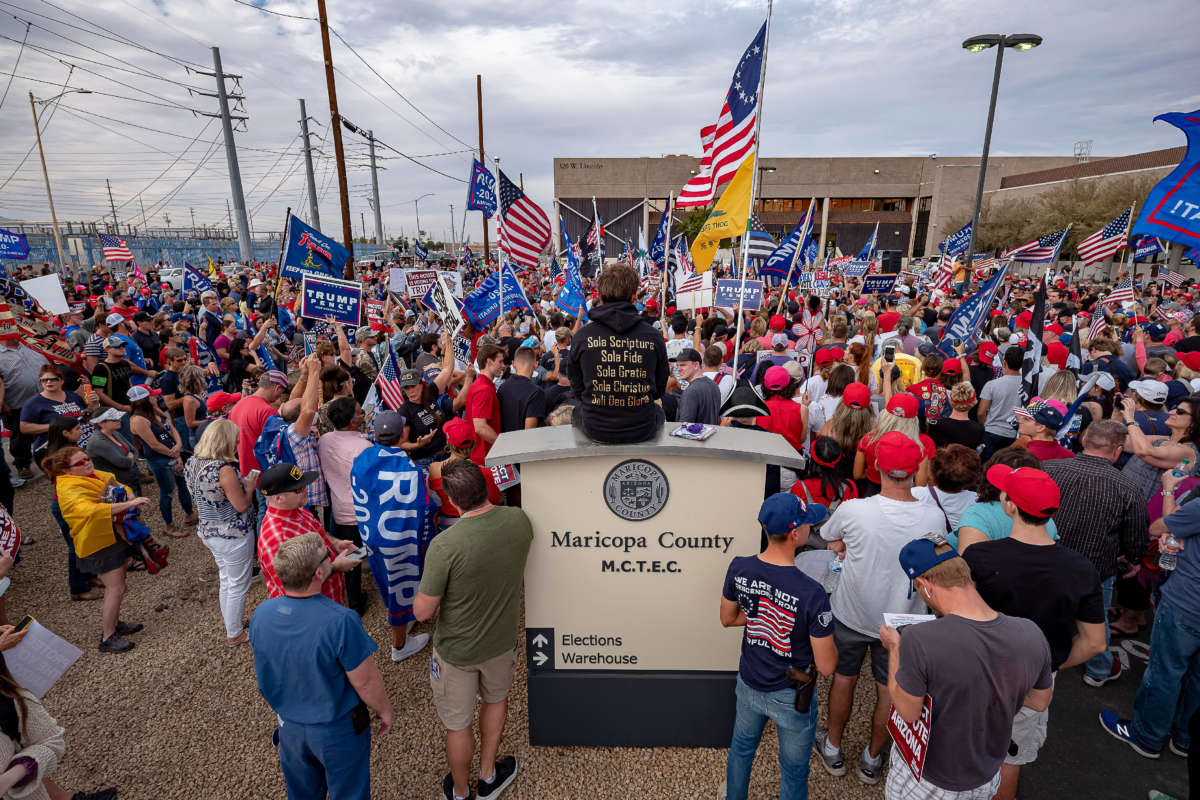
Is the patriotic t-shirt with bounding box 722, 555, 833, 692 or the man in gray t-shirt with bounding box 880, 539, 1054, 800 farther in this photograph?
the patriotic t-shirt with bounding box 722, 555, 833, 692

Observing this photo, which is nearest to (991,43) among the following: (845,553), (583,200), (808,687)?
(845,553)

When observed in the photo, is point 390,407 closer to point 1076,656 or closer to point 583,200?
point 1076,656

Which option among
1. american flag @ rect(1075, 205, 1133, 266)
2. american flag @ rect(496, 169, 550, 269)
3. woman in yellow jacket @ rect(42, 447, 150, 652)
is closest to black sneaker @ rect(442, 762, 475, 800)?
woman in yellow jacket @ rect(42, 447, 150, 652)

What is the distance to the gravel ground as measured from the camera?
3699mm

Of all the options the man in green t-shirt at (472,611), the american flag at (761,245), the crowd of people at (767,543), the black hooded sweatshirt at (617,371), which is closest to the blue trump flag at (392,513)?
the crowd of people at (767,543)

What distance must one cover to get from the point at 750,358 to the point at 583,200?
2281 inches

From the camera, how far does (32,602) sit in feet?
18.6

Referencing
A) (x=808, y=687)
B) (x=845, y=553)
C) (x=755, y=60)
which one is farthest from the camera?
(x=755, y=60)

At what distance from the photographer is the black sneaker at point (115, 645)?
16.2ft

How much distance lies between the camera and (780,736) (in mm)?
3041

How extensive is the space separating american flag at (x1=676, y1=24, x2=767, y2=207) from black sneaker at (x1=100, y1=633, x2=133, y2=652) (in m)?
7.60

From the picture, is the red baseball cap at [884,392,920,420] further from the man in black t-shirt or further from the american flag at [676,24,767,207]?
the american flag at [676,24,767,207]

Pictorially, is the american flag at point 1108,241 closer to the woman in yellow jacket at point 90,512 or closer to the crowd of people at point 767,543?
the crowd of people at point 767,543

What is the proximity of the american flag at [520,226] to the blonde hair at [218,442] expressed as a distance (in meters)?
6.01
